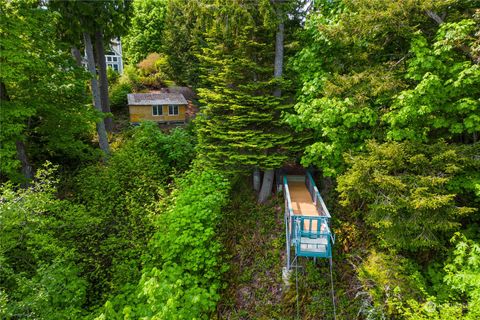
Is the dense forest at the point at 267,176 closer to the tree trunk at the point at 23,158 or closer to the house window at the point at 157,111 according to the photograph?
the tree trunk at the point at 23,158

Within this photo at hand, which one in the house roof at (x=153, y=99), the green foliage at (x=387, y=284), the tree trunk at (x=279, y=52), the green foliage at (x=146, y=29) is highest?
the green foliage at (x=146, y=29)

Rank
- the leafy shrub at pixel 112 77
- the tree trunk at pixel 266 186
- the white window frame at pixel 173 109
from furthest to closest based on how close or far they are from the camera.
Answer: the leafy shrub at pixel 112 77 < the white window frame at pixel 173 109 < the tree trunk at pixel 266 186

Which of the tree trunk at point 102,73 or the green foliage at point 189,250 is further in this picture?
the tree trunk at point 102,73

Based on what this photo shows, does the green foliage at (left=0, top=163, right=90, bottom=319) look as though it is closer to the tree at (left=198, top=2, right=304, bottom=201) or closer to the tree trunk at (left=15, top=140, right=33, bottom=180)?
the tree trunk at (left=15, top=140, right=33, bottom=180)

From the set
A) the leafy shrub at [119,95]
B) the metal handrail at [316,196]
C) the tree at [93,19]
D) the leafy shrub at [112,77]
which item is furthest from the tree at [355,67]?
the leafy shrub at [112,77]

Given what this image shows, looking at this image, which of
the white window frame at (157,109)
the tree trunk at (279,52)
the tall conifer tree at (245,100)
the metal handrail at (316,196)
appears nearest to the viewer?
the metal handrail at (316,196)

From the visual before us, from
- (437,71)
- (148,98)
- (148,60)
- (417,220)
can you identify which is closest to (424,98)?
(437,71)
